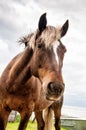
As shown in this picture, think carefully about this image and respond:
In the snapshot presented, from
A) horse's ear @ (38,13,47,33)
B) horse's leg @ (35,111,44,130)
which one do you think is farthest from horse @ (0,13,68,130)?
horse's leg @ (35,111,44,130)

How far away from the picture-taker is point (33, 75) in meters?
6.99

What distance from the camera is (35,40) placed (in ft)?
21.8

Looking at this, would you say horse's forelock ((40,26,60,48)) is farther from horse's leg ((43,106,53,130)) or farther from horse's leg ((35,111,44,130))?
horse's leg ((43,106,53,130))

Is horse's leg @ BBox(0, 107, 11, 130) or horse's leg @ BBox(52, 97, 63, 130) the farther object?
horse's leg @ BBox(52, 97, 63, 130)

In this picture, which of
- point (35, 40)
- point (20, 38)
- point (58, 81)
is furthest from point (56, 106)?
point (58, 81)

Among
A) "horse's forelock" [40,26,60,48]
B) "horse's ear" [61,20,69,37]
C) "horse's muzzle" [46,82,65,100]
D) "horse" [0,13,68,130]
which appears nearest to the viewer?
"horse's muzzle" [46,82,65,100]

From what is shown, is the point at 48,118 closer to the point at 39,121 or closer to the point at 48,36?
the point at 39,121

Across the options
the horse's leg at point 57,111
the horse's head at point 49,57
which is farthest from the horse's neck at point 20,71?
the horse's leg at point 57,111

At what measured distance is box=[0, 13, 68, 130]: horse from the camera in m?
5.89

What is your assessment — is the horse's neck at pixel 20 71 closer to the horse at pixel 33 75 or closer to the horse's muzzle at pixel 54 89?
the horse at pixel 33 75

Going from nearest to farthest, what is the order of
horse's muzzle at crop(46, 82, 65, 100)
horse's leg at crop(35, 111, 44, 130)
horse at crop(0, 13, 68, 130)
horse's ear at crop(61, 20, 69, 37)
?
horse's muzzle at crop(46, 82, 65, 100) → horse at crop(0, 13, 68, 130) → horse's ear at crop(61, 20, 69, 37) → horse's leg at crop(35, 111, 44, 130)

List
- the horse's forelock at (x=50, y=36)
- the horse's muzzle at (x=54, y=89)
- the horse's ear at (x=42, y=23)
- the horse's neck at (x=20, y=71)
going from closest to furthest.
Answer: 1. the horse's muzzle at (x=54, y=89)
2. the horse's forelock at (x=50, y=36)
3. the horse's ear at (x=42, y=23)
4. the horse's neck at (x=20, y=71)

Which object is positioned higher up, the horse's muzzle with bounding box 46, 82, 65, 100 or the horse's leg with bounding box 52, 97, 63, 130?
the horse's muzzle with bounding box 46, 82, 65, 100

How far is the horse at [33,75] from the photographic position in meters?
5.89
